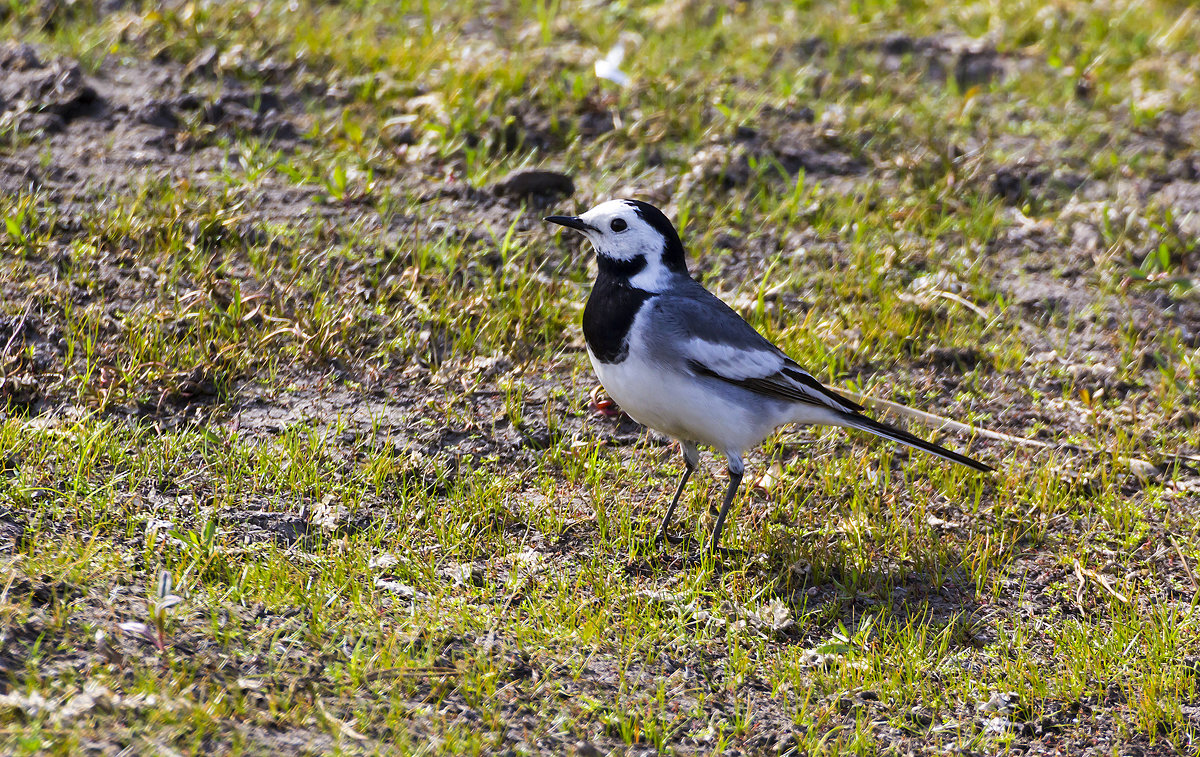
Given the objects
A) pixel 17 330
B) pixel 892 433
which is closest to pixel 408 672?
pixel 892 433

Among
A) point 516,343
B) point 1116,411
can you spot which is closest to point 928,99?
point 1116,411

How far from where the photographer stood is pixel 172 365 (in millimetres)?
5758

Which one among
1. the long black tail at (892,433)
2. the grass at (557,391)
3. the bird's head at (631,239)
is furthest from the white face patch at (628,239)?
the long black tail at (892,433)

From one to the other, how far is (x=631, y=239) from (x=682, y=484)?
3.81 feet

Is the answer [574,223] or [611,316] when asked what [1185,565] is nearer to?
[611,316]

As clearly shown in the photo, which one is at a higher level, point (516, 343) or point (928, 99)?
point (928, 99)

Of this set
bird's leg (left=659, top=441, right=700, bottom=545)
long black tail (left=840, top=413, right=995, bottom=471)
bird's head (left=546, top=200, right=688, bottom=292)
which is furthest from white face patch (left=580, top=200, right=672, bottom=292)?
long black tail (left=840, top=413, right=995, bottom=471)

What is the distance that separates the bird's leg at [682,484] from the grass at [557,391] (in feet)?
0.36

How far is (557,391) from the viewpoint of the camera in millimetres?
6160

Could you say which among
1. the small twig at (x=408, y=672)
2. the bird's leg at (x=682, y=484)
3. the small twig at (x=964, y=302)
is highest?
the small twig at (x=964, y=302)

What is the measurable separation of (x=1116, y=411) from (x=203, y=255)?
16.6 ft

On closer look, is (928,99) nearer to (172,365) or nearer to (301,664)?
(172,365)

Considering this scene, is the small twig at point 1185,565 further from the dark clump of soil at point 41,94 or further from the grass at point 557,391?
the dark clump of soil at point 41,94

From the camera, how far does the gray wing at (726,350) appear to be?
Answer: 5.18 meters
